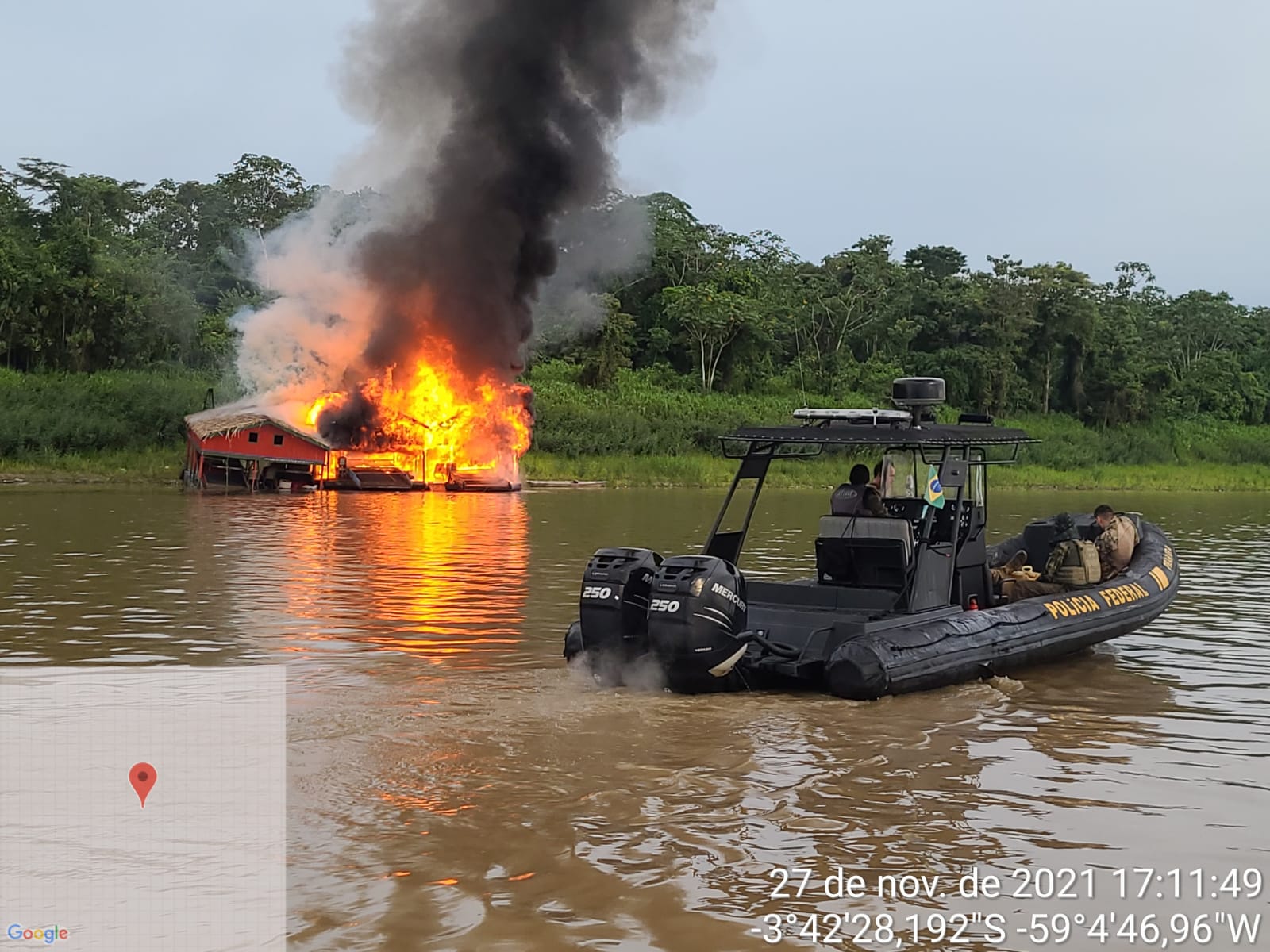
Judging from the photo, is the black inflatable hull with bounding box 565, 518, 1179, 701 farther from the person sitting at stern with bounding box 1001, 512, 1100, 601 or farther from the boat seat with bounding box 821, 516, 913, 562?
the person sitting at stern with bounding box 1001, 512, 1100, 601

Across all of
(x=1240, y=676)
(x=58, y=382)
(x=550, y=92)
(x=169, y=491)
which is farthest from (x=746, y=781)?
(x=58, y=382)

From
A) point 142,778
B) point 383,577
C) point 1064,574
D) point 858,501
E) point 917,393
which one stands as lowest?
point 142,778

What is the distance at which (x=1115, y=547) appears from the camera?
1335 centimetres

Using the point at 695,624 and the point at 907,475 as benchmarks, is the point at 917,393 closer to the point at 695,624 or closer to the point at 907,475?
the point at 907,475

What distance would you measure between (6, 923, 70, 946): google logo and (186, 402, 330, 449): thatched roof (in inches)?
1259

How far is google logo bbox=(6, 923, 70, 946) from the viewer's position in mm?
5270

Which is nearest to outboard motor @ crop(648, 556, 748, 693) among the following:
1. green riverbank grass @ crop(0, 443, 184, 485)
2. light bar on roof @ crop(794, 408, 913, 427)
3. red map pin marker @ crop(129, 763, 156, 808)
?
light bar on roof @ crop(794, 408, 913, 427)

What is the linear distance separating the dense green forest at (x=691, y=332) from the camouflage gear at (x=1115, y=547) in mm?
34272

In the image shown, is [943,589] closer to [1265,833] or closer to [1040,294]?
[1265,833]

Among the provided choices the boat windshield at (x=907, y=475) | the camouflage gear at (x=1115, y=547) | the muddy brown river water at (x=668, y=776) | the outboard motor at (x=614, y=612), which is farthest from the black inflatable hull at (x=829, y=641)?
the camouflage gear at (x=1115, y=547)

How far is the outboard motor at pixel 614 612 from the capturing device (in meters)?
9.70

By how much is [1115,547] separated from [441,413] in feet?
98.0

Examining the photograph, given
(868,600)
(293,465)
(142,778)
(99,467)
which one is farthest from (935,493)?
(99,467)
